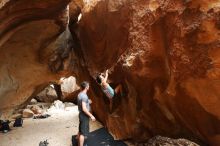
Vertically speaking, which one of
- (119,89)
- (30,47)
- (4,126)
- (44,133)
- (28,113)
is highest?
(30,47)

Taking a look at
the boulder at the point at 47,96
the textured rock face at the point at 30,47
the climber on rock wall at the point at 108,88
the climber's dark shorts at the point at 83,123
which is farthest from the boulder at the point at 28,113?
the climber's dark shorts at the point at 83,123

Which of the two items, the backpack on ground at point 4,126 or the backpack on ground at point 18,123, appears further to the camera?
the backpack on ground at point 18,123

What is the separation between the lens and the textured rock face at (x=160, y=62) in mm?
5605

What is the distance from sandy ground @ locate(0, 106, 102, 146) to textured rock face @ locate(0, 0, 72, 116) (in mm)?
1052

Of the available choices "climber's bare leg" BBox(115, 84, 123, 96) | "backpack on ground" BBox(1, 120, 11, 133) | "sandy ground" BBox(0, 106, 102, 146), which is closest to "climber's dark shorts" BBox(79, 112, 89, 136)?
"climber's bare leg" BBox(115, 84, 123, 96)

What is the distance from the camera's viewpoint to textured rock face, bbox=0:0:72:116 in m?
8.54

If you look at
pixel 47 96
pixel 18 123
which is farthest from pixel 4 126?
pixel 47 96

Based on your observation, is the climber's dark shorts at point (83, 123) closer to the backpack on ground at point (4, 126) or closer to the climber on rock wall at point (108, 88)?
the climber on rock wall at point (108, 88)

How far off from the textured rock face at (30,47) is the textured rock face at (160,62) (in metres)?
1.40

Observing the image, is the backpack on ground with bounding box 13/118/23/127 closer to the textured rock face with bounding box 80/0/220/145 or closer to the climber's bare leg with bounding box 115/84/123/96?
the textured rock face with bounding box 80/0/220/145

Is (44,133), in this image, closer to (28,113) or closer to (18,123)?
(18,123)

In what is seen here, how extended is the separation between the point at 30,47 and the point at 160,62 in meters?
5.69

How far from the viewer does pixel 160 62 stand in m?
7.07

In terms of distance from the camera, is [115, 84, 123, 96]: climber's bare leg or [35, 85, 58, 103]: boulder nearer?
[115, 84, 123, 96]: climber's bare leg
